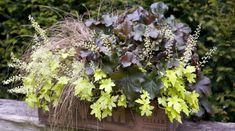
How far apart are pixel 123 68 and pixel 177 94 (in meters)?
0.33

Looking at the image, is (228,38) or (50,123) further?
(228,38)

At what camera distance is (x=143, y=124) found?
6.61 feet

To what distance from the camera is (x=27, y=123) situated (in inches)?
93.7

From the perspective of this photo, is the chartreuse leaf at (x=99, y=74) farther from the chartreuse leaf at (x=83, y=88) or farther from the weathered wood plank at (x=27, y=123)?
the weathered wood plank at (x=27, y=123)

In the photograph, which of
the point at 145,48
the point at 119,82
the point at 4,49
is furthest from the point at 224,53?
the point at 4,49

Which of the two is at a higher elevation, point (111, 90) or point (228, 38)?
point (228, 38)

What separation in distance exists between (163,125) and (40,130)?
81 cm

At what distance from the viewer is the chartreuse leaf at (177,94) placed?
1.93 metres

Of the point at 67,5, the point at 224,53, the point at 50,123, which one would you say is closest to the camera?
the point at 50,123

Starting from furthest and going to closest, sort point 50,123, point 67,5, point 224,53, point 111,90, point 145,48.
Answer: point 67,5
point 224,53
point 50,123
point 145,48
point 111,90

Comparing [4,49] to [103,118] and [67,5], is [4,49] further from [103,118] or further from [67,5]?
[103,118]

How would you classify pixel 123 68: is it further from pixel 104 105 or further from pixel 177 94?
pixel 177 94

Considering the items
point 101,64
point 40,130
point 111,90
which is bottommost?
point 40,130

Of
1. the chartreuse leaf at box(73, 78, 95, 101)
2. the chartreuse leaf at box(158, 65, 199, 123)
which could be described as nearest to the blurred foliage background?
the chartreuse leaf at box(158, 65, 199, 123)
